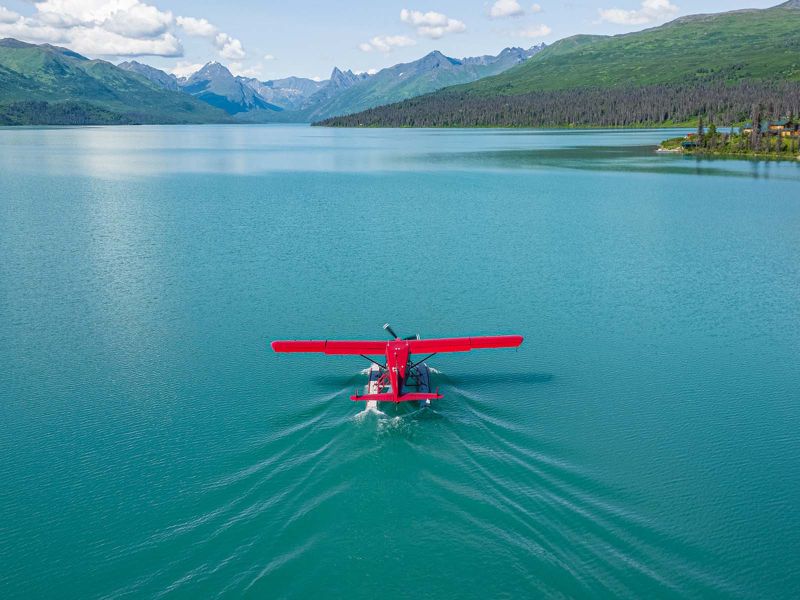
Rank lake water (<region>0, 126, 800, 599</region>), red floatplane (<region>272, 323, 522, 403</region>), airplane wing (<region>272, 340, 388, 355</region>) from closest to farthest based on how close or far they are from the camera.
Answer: lake water (<region>0, 126, 800, 599</region>) < red floatplane (<region>272, 323, 522, 403</region>) < airplane wing (<region>272, 340, 388, 355</region>)

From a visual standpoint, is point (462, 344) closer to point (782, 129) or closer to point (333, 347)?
point (333, 347)

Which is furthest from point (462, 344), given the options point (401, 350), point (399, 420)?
point (399, 420)

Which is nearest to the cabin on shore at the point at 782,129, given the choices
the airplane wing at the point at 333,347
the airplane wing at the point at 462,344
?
the airplane wing at the point at 462,344

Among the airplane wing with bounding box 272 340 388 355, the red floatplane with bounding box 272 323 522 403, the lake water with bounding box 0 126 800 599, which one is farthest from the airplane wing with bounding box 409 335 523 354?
the airplane wing with bounding box 272 340 388 355

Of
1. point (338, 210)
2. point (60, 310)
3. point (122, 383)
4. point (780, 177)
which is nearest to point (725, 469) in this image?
point (122, 383)

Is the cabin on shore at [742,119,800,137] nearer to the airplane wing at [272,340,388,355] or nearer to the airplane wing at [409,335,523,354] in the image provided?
the airplane wing at [409,335,523,354]

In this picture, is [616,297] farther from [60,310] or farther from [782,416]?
[60,310]
